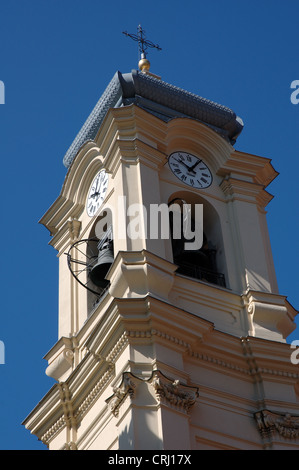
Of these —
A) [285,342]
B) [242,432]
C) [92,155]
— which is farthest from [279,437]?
[92,155]

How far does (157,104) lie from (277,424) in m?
7.36

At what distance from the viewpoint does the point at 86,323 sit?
2070 cm

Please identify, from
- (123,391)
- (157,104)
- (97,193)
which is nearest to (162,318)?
(123,391)

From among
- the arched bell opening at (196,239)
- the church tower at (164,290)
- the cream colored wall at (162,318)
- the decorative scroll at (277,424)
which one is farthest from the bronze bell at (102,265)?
the decorative scroll at (277,424)

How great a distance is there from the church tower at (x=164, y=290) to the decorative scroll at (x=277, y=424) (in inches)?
0.8

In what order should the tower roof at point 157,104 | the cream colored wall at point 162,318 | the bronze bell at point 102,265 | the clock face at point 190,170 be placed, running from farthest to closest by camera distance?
the tower roof at point 157,104, the clock face at point 190,170, the bronze bell at point 102,265, the cream colored wall at point 162,318

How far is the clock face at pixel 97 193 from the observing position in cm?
2208

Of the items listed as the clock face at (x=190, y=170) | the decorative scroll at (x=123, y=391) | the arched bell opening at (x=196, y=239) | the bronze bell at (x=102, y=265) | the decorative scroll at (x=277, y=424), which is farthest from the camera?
the clock face at (x=190, y=170)

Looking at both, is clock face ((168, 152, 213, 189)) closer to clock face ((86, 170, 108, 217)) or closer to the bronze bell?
clock face ((86, 170, 108, 217))

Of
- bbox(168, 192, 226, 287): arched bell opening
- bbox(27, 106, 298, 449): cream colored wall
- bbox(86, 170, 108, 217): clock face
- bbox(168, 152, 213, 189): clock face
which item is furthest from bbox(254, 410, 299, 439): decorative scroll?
bbox(86, 170, 108, 217): clock face

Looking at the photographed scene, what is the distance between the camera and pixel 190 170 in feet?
72.8

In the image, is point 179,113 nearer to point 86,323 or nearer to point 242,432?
point 86,323

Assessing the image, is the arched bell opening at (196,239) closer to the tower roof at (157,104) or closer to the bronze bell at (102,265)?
the bronze bell at (102,265)
